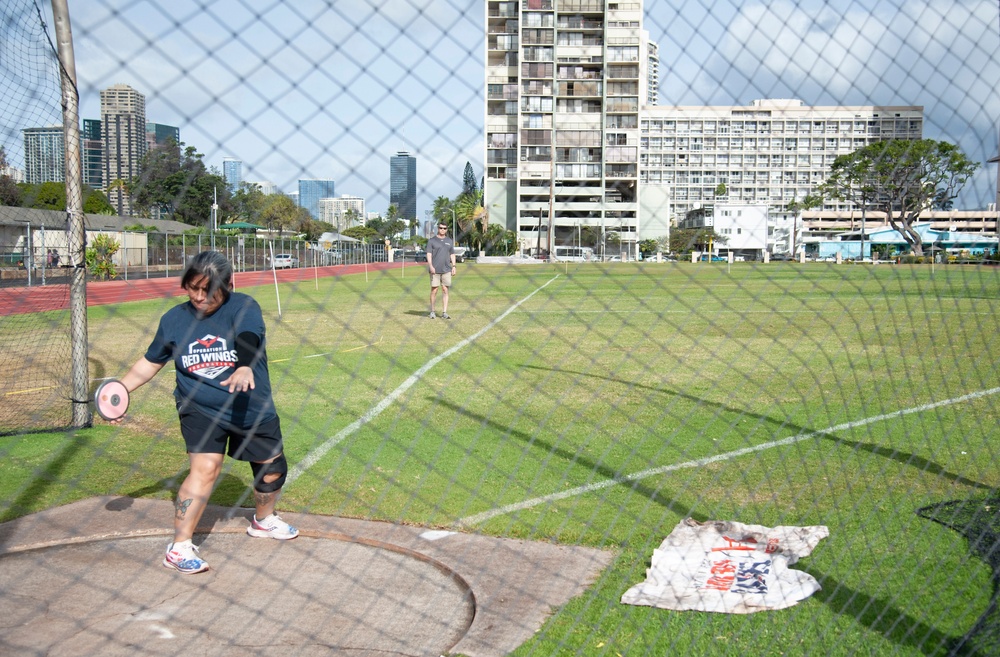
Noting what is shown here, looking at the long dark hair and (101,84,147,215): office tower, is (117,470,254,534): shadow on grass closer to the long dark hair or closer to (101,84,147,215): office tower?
the long dark hair

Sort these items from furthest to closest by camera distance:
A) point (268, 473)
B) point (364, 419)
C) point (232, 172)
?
point (364, 419) → point (268, 473) → point (232, 172)

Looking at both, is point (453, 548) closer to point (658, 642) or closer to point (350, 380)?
point (658, 642)

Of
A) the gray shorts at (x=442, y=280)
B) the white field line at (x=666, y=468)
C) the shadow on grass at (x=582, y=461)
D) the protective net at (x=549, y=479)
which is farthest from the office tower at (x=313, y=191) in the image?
the gray shorts at (x=442, y=280)

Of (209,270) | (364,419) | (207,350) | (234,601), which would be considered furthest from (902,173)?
(364,419)

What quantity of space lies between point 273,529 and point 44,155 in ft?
6.77

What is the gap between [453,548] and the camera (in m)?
4.28

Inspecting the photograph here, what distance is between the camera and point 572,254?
169 inches

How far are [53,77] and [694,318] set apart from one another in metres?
11.6

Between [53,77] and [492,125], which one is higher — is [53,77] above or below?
above

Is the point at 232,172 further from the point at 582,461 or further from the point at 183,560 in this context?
the point at 582,461

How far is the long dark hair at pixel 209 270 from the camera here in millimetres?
3816

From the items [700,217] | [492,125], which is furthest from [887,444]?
[492,125]

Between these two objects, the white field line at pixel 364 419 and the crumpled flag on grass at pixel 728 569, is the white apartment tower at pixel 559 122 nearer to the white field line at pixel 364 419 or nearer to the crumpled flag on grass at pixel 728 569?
the white field line at pixel 364 419

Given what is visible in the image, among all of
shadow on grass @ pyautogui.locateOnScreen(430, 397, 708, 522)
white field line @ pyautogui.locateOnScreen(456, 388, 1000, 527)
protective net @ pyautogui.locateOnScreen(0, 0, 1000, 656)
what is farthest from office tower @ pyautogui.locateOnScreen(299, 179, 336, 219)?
shadow on grass @ pyautogui.locateOnScreen(430, 397, 708, 522)
